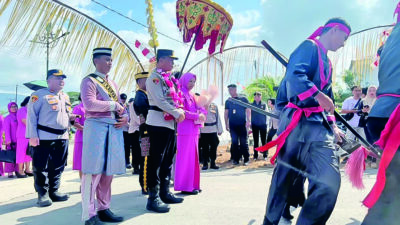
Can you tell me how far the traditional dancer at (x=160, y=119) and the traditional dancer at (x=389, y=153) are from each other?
234 centimetres

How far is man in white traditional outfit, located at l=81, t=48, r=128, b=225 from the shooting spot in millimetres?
3340

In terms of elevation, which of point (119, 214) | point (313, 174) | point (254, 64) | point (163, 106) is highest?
point (254, 64)

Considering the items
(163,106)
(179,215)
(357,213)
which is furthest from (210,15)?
(357,213)

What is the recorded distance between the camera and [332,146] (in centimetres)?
266

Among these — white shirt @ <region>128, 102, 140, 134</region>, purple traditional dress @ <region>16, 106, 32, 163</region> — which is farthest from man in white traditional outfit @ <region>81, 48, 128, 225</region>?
purple traditional dress @ <region>16, 106, 32, 163</region>

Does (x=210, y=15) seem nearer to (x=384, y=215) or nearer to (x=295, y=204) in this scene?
(x=295, y=204)

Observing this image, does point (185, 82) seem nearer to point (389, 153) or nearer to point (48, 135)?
point (48, 135)

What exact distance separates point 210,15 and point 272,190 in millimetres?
3297

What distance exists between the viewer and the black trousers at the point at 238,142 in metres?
8.42

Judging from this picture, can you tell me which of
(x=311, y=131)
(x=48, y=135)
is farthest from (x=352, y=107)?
(x=48, y=135)

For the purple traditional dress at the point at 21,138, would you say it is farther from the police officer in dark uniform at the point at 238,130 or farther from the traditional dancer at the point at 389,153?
the traditional dancer at the point at 389,153

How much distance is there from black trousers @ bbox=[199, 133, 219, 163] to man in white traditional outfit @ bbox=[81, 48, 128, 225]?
4.46 m

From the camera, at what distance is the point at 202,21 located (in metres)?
5.27

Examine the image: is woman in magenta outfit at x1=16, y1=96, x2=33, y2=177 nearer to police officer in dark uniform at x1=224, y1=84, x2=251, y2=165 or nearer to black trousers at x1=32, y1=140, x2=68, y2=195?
black trousers at x1=32, y1=140, x2=68, y2=195
